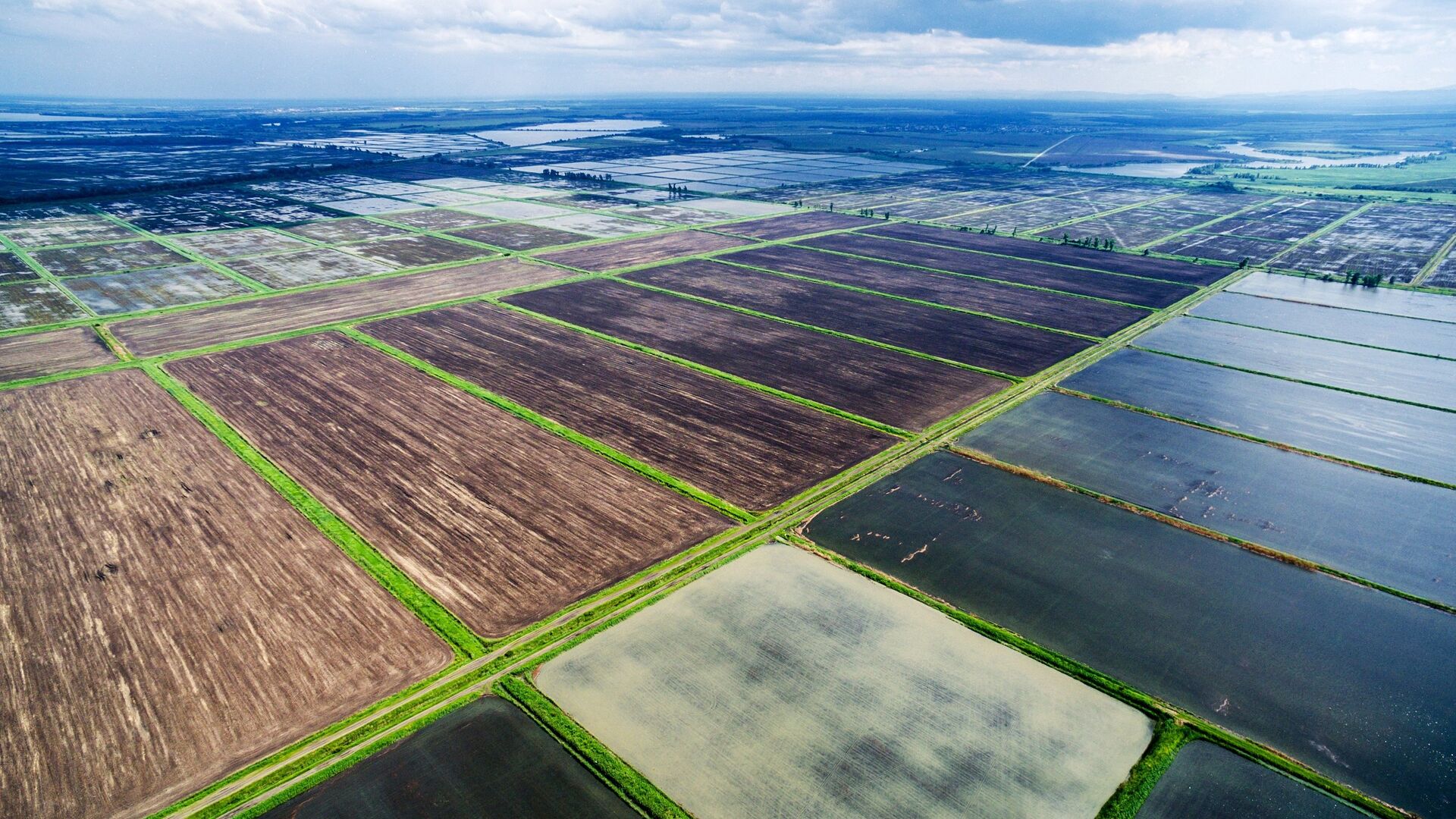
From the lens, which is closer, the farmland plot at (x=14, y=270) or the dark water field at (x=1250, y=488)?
the dark water field at (x=1250, y=488)

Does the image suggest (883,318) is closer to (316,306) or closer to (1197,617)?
(1197,617)

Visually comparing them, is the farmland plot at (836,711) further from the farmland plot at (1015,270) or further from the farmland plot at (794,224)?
the farmland plot at (794,224)

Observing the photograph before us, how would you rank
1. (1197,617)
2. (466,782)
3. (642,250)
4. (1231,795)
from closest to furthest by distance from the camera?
(1231,795) → (466,782) → (1197,617) → (642,250)

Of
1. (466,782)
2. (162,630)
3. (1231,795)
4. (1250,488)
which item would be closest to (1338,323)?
(1250,488)

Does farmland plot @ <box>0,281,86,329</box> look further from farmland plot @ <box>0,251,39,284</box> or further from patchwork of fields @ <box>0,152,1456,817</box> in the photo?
farmland plot @ <box>0,251,39,284</box>

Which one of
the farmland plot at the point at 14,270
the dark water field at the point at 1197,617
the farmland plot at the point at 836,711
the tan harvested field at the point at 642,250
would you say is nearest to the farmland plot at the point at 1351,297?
the dark water field at the point at 1197,617

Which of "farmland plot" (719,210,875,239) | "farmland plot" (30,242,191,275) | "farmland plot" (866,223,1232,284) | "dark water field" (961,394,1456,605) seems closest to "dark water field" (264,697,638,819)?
"dark water field" (961,394,1456,605)

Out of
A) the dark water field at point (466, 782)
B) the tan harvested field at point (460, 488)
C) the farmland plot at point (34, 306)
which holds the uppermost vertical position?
the farmland plot at point (34, 306)
